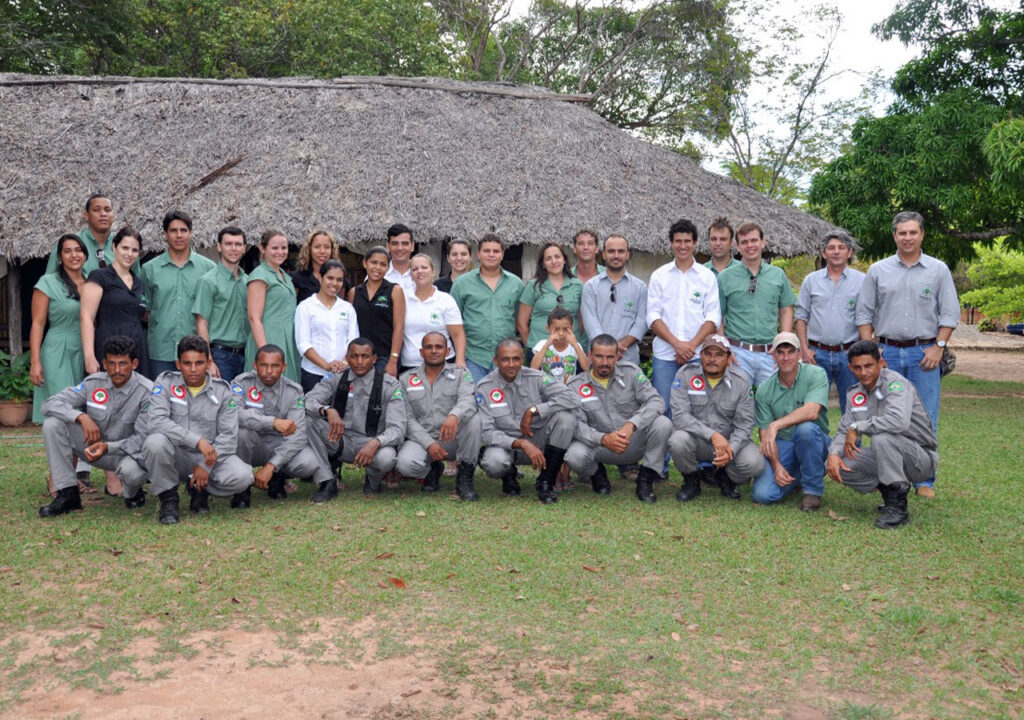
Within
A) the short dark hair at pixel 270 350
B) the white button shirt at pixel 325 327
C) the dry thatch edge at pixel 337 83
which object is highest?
the dry thatch edge at pixel 337 83

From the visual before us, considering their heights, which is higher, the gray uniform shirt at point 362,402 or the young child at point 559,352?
the young child at point 559,352

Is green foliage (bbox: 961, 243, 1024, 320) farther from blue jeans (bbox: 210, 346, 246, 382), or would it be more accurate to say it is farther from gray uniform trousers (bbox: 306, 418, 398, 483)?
blue jeans (bbox: 210, 346, 246, 382)

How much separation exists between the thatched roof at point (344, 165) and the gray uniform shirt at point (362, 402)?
550 centimetres

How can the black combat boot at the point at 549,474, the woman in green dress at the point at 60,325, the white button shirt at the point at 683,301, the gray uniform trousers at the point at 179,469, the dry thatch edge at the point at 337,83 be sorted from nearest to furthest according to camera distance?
the gray uniform trousers at the point at 179,469, the woman in green dress at the point at 60,325, the black combat boot at the point at 549,474, the white button shirt at the point at 683,301, the dry thatch edge at the point at 337,83

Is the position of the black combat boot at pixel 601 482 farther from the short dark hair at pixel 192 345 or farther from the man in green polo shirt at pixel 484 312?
the short dark hair at pixel 192 345

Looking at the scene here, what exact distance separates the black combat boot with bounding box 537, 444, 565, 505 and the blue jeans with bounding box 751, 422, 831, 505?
4.44ft

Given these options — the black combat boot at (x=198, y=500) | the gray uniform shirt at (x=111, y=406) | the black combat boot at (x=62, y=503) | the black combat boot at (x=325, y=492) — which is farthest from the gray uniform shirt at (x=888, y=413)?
the black combat boot at (x=62, y=503)

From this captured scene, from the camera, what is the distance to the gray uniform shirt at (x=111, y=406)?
18.9 ft

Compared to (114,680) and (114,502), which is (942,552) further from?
(114,502)

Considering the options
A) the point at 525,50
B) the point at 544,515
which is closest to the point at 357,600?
the point at 544,515

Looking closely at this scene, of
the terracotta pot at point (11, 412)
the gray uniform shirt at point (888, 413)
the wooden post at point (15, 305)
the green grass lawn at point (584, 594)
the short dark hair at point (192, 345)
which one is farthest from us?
the wooden post at point (15, 305)

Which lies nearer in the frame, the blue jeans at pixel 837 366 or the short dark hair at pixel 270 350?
the short dark hair at pixel 270 350

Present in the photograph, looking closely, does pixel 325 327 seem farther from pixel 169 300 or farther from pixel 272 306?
pixel 169 300

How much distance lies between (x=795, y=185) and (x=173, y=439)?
85.8 ft
